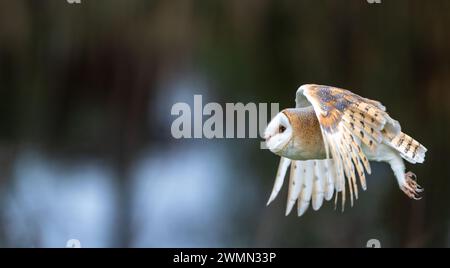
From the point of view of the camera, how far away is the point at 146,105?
9.85 feet

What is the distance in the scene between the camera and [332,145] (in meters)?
2.57

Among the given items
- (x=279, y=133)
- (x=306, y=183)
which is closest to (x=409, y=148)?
(x=306, y=183)

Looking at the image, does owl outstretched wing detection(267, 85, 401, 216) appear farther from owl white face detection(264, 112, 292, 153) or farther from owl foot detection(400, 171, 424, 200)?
owl foot detection(400, 171, 424, 200)

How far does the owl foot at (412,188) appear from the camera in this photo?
2.97 m

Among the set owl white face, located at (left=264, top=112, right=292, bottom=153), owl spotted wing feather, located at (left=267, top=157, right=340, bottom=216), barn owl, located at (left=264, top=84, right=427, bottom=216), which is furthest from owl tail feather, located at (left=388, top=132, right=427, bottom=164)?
owl white face, located at (left=264, top=112, right=292, bottom=153)

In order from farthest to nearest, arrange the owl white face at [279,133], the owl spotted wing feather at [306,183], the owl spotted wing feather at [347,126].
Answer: the owl spotted wing feather at [306,183]
the owl white face at [279,133]
the owl spotted wing feather at [347,126]

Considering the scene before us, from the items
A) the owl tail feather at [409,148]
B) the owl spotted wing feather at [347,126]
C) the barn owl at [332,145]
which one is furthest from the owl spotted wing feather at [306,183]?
the owl tail feather at [409,148]

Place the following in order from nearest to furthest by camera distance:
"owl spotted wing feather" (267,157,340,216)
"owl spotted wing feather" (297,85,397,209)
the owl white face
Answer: "owl spotted wing feather" (297,85,397,209) → the owl white face → "owl spotted wing feather" (267,157,340,216)

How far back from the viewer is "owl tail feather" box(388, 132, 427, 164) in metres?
2.87

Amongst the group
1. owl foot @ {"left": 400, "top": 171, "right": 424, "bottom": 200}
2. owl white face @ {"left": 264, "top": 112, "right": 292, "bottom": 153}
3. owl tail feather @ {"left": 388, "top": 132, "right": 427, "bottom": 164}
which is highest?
owl white face @ {"left": 264, "top": 112, "right": 292, "bottom": 153}

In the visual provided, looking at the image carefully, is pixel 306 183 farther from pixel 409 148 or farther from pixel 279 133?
pixel 409 148

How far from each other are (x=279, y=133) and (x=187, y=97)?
19.6 inches

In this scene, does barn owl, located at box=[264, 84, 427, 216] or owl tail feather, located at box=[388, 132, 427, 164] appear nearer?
barn owl, located at box=[264, 84, 427, 216]

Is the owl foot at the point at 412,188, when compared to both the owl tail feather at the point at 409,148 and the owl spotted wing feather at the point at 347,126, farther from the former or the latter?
the owl spotted wing feather at the point at 347,126
